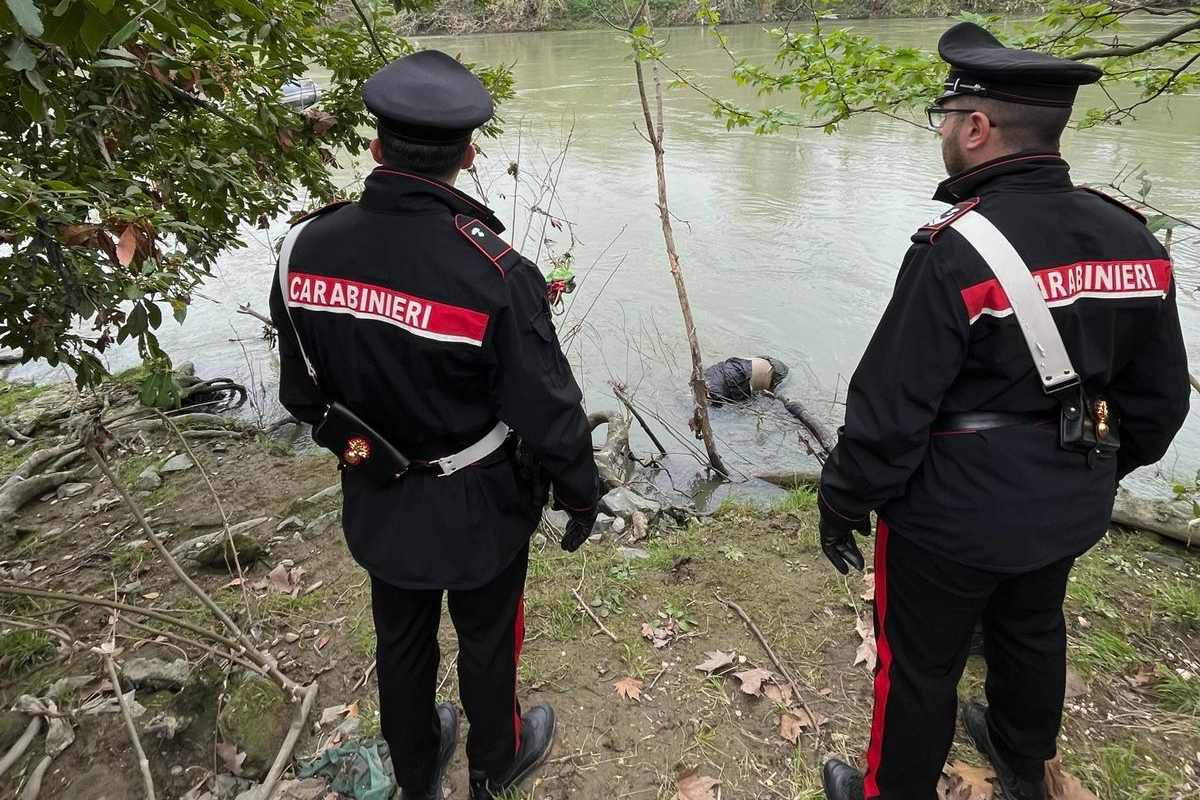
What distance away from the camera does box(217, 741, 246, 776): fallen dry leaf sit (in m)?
2.48

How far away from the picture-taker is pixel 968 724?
8.02ft

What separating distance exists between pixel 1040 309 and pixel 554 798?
82.2 inches

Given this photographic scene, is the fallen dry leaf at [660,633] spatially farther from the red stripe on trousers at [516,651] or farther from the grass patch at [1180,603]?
the grass patch at [1180,603]

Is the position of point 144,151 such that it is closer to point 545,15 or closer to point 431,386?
point 431,386

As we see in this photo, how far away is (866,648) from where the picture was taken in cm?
292

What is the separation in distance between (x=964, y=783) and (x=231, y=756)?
8.27ft

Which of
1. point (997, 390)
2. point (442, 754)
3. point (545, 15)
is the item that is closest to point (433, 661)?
point (442, 754)

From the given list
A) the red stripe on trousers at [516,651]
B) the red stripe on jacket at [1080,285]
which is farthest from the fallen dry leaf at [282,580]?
the red stripe on jacket at [1080,285]

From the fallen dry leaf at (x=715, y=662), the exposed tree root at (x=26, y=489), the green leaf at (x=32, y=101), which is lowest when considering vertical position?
the exposed tree root at (x=26, y=489)

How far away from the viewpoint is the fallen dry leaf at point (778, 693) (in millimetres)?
2697

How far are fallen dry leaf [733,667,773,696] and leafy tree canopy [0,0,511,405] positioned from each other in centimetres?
241

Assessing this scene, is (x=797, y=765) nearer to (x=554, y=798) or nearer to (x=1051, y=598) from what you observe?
(x=554, y=798)

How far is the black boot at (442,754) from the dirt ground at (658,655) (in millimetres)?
73

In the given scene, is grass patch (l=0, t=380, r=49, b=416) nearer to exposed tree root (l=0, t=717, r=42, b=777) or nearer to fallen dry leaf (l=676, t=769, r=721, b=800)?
exposed tree root (l=0, t=717, r=42, b=777)
